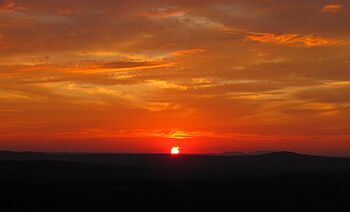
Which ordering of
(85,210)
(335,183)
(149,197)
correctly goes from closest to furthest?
(85,210) → (149,197) → (335,183)

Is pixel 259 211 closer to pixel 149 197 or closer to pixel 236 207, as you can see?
pixel 236 207

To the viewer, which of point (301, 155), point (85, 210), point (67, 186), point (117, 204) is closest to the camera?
point (85, 210)

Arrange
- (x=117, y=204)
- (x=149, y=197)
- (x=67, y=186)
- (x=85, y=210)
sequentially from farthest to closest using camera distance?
(x=67, y=186), (x=149, y=197), (x=117, y=204), (x=85, y=210)

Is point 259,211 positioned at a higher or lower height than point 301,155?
lower

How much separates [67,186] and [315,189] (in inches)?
1049

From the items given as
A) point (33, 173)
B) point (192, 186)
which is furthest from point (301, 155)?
point (192, 186)

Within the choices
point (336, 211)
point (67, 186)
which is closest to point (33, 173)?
point (67, 186)

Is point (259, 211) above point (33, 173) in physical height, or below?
below

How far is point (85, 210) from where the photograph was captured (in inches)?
1725

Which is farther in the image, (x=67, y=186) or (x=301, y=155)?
(x=301, y=155)

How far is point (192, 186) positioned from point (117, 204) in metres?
16.4

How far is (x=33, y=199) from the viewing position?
4638 cm

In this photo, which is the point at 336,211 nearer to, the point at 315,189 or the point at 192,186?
the point at 315,189

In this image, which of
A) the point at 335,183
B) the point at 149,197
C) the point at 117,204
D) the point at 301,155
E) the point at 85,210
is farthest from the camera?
the point at 301,155
